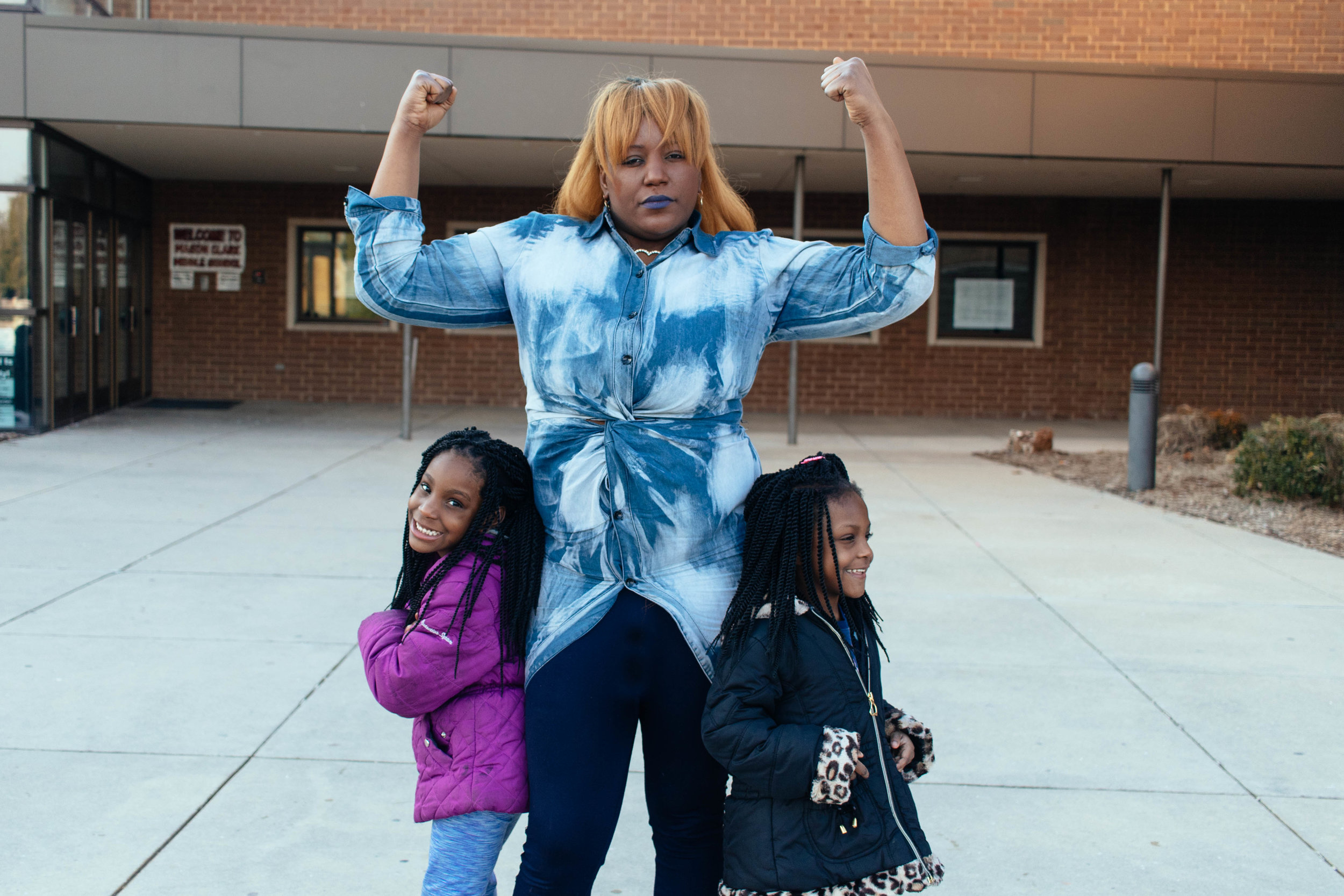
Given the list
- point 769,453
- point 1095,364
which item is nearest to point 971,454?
point 769,453

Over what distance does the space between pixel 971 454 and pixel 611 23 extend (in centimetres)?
687

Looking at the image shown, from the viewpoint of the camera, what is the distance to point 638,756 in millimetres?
3766

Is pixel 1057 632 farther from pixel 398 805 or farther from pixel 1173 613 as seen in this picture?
pixel 398 805

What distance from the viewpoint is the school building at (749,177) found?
35.3ft

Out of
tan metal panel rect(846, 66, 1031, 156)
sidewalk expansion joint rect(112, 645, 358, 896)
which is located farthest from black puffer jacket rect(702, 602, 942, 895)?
tan metal panel rect(846, 66, 1031, 156)

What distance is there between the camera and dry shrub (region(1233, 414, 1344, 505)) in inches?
329

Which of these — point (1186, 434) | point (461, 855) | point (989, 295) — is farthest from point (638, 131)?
point (989, 295)

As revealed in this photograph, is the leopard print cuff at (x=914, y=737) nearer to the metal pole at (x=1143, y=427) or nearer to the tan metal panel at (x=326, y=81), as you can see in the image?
the metal pole at (x=1143, y=427)

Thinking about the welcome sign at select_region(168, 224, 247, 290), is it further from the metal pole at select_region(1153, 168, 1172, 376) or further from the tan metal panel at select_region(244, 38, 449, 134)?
the metal pole at select_region(1153, 168, 1172, 376)

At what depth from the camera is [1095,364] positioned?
15719 millimetres

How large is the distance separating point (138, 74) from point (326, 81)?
1658 mm

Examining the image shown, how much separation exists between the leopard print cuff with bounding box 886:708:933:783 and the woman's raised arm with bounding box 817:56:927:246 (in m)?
0.84

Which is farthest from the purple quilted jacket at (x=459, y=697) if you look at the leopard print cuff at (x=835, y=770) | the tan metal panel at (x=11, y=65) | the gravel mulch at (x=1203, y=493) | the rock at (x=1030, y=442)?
the tan metal panel at (x=11, y=65)

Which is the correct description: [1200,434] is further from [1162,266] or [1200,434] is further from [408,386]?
[408,386]
